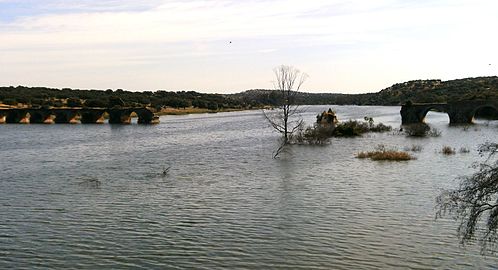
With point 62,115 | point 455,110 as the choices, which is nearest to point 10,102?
point 62,115

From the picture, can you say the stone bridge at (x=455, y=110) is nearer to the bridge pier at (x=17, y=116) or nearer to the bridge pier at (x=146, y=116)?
the bridge pier at (x=146, y=116)

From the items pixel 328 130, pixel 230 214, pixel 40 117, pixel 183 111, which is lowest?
pixel 230 214

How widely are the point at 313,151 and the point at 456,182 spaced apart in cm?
2107

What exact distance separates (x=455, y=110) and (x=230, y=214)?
8410 centimetres

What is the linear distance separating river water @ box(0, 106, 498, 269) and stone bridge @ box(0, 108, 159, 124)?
70643mm

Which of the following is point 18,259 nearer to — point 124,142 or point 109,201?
point 109,201

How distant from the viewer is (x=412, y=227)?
21.9 meters

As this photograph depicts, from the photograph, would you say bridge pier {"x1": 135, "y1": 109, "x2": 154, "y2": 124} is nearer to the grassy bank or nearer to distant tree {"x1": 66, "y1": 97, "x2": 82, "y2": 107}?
distant tree {"x1": 66, "y1": 97, "x2": 82, "y2": 107}

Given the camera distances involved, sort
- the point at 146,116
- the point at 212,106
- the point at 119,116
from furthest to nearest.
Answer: the point at 212,106
the point at 119,116
the point at 146,116

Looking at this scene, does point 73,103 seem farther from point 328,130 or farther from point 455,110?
point 328,130

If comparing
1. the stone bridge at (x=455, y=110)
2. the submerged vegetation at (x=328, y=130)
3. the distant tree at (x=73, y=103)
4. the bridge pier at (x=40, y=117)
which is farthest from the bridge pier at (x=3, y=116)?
the stone bridge at (x=455, y=110)

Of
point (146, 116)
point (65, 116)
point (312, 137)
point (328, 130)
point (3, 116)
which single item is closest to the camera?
point (312, 137)

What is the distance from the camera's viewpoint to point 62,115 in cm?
11900

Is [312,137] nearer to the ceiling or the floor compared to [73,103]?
nearer to the floor
